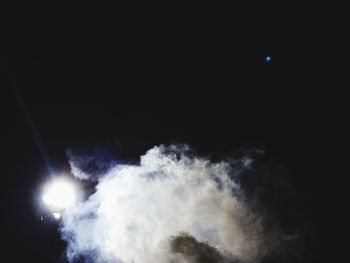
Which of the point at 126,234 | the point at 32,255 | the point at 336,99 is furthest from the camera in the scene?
the point at 32,255

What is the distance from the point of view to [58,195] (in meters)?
14.1

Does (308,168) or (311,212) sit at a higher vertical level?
(308,168)

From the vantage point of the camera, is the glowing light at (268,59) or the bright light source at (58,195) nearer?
the glowing light at (268,59)

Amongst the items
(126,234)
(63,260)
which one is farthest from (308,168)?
(63,260)

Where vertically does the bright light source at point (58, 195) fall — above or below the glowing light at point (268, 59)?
below

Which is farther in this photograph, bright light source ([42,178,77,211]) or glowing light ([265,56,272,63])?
bright light source ([42,178,77,211])

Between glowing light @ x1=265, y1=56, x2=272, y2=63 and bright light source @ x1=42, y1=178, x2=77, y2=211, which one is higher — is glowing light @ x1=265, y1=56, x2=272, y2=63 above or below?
above

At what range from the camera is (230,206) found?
1535cm

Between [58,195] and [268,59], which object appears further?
[58,195]

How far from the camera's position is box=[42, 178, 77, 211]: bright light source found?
14.1 m

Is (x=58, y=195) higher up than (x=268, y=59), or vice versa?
(x=268, y=59)

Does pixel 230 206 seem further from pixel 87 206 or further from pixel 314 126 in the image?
pixel 87 206

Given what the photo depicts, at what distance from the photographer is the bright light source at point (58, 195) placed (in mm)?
14148

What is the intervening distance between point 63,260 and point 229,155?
863cm
